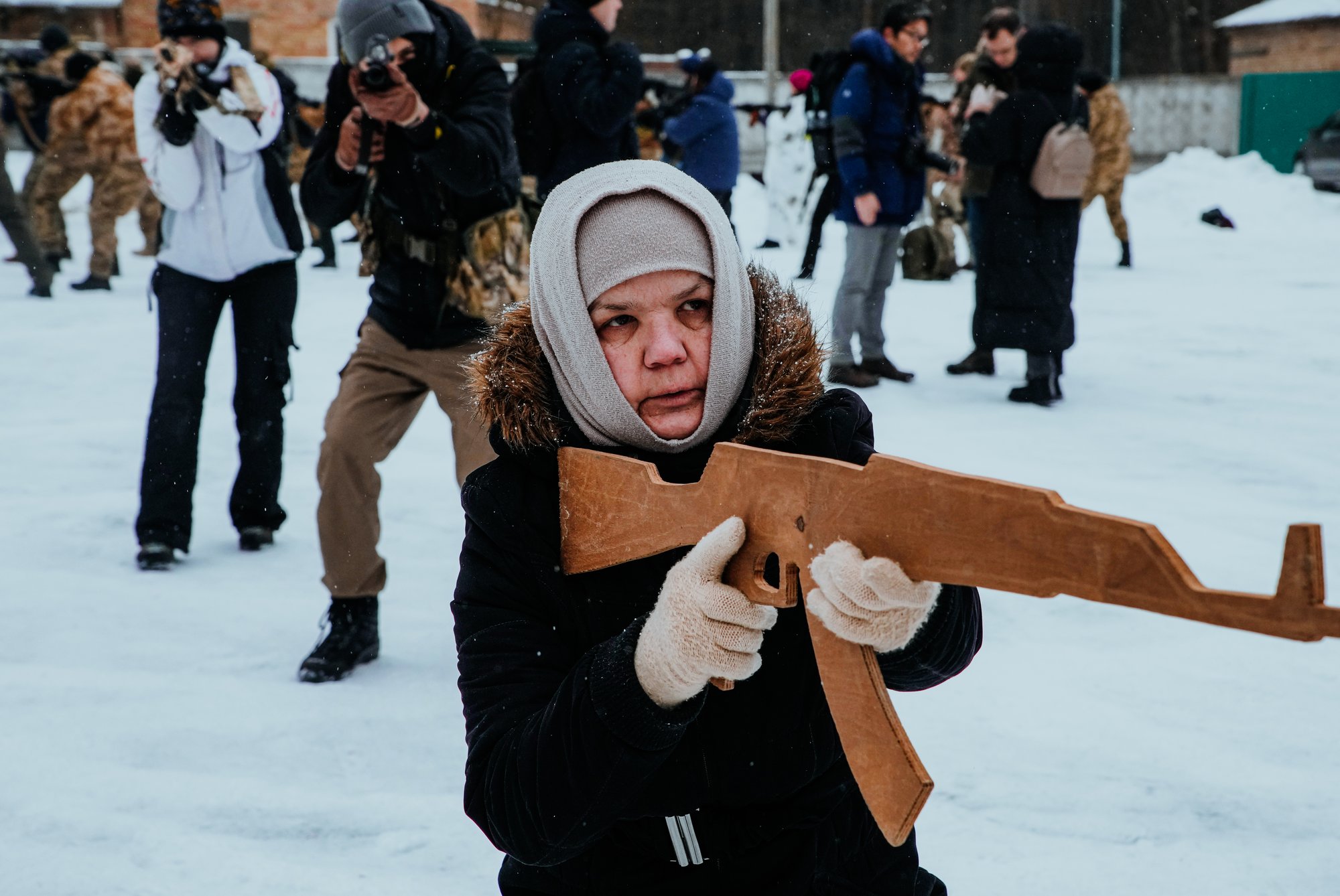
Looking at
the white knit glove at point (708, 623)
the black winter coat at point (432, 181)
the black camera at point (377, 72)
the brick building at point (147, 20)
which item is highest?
the brick building at point (147, 20)

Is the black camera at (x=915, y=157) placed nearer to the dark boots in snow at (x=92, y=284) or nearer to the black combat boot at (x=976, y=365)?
the black combat boot at (x=976, y=365)

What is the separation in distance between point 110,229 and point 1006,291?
7.21 meters

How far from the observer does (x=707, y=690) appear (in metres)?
1.39

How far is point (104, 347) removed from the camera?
8016mm

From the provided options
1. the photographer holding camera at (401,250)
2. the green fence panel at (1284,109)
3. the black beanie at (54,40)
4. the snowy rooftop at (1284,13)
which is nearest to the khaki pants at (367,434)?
the photographer holding camera at (401,250)

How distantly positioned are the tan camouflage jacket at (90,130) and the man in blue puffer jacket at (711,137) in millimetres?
4236

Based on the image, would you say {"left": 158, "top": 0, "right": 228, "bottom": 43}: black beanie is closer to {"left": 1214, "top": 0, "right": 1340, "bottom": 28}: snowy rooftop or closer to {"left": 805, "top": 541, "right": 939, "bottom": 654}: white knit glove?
{"left": 805, "top": 541, "right": 939, "bottom": 654}: white knit glove

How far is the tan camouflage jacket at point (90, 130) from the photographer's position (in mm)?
10062

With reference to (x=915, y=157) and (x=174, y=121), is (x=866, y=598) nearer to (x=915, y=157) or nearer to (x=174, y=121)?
(x=174, y=121)

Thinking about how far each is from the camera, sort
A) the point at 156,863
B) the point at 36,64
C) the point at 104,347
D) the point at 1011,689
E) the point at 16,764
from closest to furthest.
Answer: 1. the point at 156,863
2. the point at 16,764
3. the point at 1011,689
4. the point at 104,347
5. the point at 36,64

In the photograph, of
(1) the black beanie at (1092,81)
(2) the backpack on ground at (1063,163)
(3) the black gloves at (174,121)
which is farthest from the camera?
(1) the black beanie at (1092,81)

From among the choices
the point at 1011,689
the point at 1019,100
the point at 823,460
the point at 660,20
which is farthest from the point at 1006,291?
the point at 660,20

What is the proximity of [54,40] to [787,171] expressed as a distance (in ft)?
21.7

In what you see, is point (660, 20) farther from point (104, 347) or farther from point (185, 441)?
point (185, 441)
